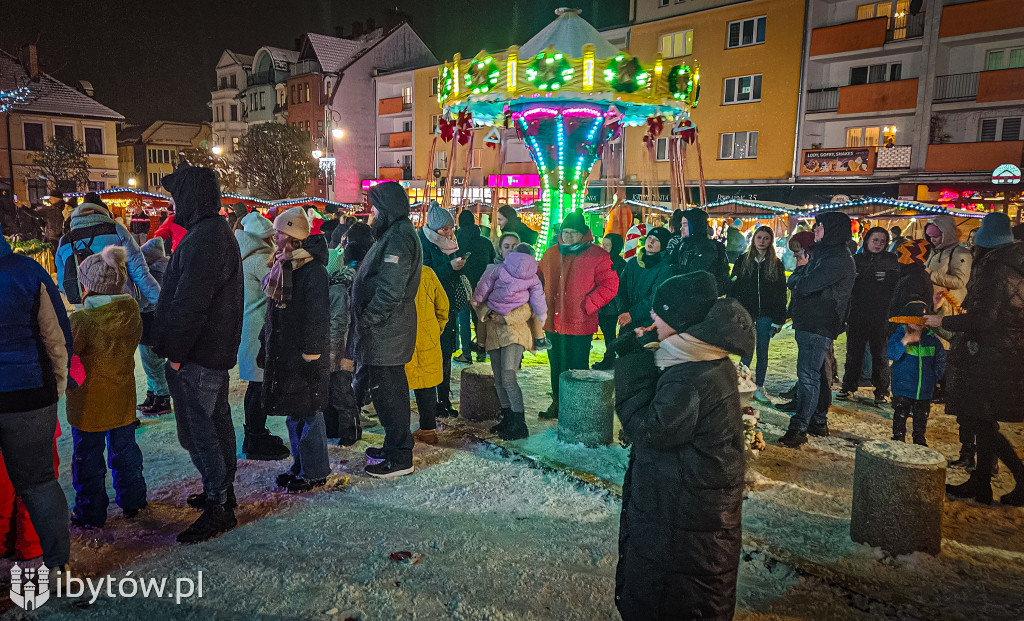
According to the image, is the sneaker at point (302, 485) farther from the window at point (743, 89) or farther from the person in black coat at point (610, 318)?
the window at point (743, 89)

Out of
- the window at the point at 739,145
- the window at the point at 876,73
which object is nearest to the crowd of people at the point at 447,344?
the window at the point at 739,145

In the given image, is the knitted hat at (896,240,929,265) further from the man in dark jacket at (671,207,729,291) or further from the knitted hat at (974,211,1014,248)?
the man in dark jacket at (671,207,729,291)

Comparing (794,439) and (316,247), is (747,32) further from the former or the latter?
→ (316,247)

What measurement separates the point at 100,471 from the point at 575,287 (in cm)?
425

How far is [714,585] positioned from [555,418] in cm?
420

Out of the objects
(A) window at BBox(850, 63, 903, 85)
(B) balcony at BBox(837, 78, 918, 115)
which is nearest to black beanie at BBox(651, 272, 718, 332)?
(B) balcony at BBox(837, 78, 918, 115)

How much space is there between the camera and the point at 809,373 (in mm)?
5977

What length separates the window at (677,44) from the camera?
92.3ft

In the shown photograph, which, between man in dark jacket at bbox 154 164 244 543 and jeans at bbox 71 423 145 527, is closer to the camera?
man in dark jacket at bbox 154 164 244 543

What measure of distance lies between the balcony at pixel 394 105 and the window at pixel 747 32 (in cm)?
2222

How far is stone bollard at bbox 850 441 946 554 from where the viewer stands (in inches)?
155

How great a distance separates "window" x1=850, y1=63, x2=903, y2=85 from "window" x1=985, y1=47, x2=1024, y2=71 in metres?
2.70

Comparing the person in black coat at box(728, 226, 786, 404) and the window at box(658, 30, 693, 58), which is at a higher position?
the window at box(658, 30, 693, 58)

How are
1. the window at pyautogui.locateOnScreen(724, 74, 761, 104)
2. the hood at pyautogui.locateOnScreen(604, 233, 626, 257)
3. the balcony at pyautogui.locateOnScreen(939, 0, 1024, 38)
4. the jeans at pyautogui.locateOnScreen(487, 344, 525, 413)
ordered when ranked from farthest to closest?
the window at pyautogui.locateOnScreen(724, 74, 761, 104) → the balcony at pyautogui.locateOnScreen(939, 0, 1024, 38) → the hood at pyautogui.locateOnScreen(604, 233, 626, 257) → the jeans at pyautogui.locateOnScreen(487, 344, 525, 413)
